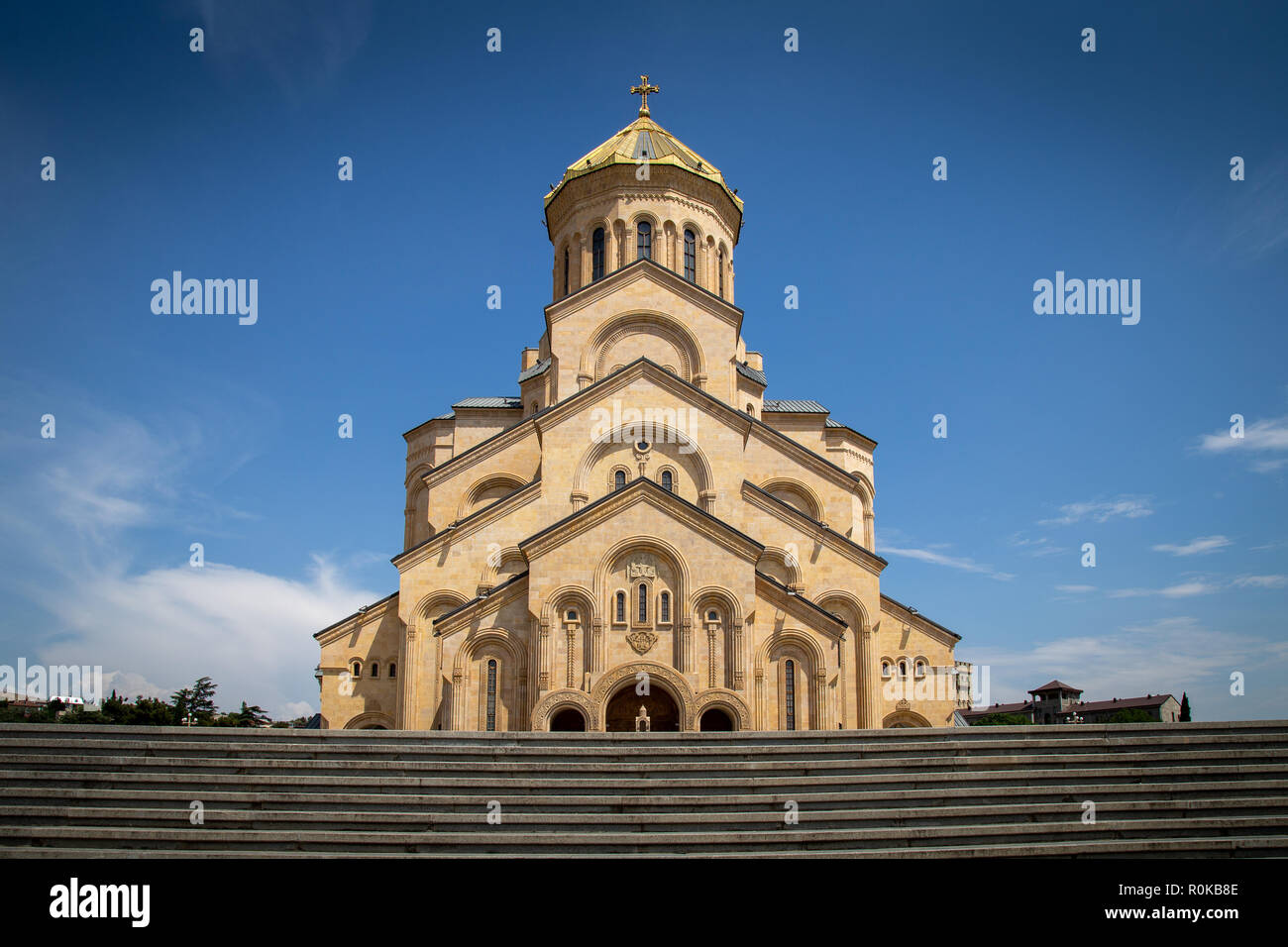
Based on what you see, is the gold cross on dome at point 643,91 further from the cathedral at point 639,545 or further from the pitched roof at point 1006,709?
the pitched roof at point 1006,709

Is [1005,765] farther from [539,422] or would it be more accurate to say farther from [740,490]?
[539,422]

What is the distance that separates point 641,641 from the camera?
21.5 m

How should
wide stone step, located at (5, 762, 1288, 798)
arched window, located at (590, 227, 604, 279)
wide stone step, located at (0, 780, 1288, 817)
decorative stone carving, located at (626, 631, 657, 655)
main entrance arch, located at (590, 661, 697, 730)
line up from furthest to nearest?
arched window, located at (590, 227, 604, 279)
decorative stone carving, located at (626, 631, 657, 655)
main entrance arch, located at (590, 661, 697, 730)
wide stone step, located at (5, 762, 1288, 798)
wide stone step, located at (0, 780, 1288, 817)

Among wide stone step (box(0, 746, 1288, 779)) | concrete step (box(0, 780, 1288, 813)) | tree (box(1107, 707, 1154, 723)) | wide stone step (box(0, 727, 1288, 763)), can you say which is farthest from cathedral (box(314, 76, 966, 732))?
tree (box(1107, 707, 1154, 723))

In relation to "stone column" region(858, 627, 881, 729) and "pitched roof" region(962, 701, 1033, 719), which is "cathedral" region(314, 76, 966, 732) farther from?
"pitched roof" region(962, 701, 1033, 719)

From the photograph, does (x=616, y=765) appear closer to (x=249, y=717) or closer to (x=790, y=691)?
(x=790, y=691)

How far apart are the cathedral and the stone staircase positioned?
7.59m

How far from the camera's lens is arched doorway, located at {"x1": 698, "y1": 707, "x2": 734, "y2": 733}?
69.5ft

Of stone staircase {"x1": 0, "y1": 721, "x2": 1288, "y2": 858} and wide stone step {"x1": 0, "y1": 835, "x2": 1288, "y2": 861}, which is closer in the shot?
wide stone step {"x1": 0, "y1": 835, "x2": 1288, "y2": 861}

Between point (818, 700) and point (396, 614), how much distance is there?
40.6 ft

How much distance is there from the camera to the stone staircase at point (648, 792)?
441 inches
